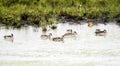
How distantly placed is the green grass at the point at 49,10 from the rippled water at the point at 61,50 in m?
Result: 0.78

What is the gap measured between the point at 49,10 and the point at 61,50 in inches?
115

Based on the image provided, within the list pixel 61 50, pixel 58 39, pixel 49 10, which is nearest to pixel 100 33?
pixel 58 39

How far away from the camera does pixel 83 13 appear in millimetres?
12453

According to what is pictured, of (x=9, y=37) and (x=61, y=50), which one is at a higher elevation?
(x=9, y=37)

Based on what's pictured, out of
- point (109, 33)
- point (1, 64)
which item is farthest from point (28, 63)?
point (109, 33)

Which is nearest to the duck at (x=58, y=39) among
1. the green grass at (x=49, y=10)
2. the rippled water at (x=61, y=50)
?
the rippled water at (x=61, y=50)

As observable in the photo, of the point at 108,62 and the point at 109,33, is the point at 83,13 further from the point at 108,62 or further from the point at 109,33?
the point at 108,62

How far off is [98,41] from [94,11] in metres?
2.27

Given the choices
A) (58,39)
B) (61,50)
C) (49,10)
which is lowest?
(61,50)

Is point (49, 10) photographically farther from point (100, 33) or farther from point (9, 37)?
point (9, 37)

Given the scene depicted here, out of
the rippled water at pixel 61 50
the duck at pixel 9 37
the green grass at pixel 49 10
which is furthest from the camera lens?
the green grass at pixel 49 10

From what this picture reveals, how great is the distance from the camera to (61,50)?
32.0 ft

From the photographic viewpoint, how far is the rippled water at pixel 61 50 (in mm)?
9078

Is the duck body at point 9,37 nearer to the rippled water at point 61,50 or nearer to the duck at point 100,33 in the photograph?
the rippled water at point 61,50
